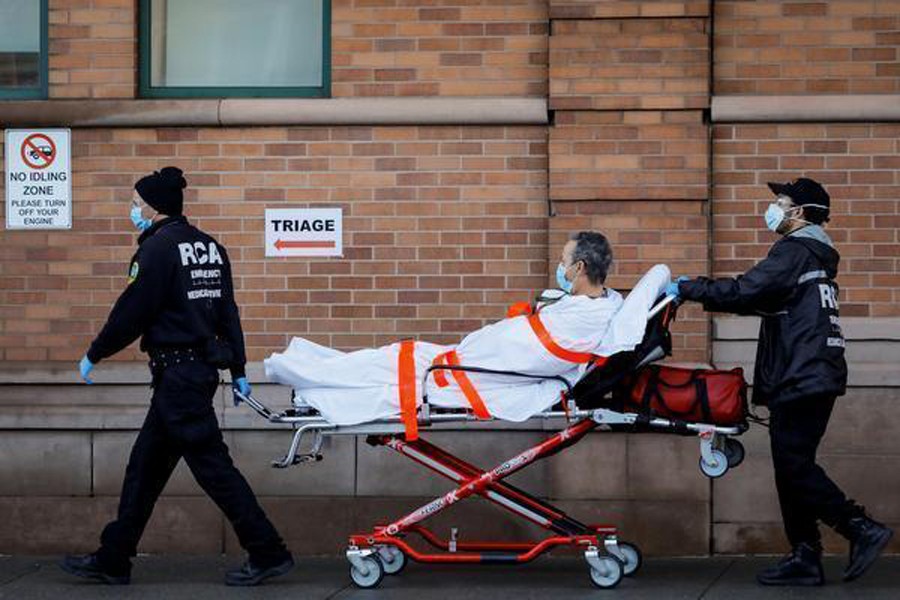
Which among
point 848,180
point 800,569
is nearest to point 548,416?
point 800,569

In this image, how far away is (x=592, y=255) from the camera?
25.0 ft

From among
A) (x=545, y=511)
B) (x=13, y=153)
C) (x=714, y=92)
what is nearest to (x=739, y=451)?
(x=545, y=511)

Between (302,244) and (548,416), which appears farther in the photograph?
(302,244)

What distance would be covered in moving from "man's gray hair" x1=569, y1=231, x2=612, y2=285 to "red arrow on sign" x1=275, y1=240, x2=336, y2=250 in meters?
1.89

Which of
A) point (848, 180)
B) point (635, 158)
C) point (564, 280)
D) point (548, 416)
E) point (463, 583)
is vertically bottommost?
point (463, 583)

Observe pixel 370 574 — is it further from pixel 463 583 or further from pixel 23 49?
pixel 23 49

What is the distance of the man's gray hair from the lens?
762 centimetres

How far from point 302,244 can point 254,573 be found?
78.6 inches

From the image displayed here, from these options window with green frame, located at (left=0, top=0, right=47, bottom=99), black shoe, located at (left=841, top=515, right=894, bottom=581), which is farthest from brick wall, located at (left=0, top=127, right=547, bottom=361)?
black shoe, located at (left=841, top=515, right=894, bottom=581)

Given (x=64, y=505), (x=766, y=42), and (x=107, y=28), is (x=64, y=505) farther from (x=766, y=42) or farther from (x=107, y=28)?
(x=766, y=42)

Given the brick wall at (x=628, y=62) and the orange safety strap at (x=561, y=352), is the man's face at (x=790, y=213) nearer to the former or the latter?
the orange safety strap at (x=561, y=352)

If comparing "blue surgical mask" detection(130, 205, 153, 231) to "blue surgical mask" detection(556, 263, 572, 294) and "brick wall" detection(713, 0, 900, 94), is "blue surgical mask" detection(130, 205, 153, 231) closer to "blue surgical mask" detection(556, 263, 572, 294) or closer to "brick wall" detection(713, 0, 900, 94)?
"blue surgical mask" detection(556, 263, 572, 294)

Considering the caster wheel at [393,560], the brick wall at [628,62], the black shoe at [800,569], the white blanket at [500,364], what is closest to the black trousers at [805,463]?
the black shoe at [800,569]

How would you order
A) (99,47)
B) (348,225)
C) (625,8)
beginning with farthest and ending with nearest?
1. (99,47)
2. (348,225)
3. (625,8)
